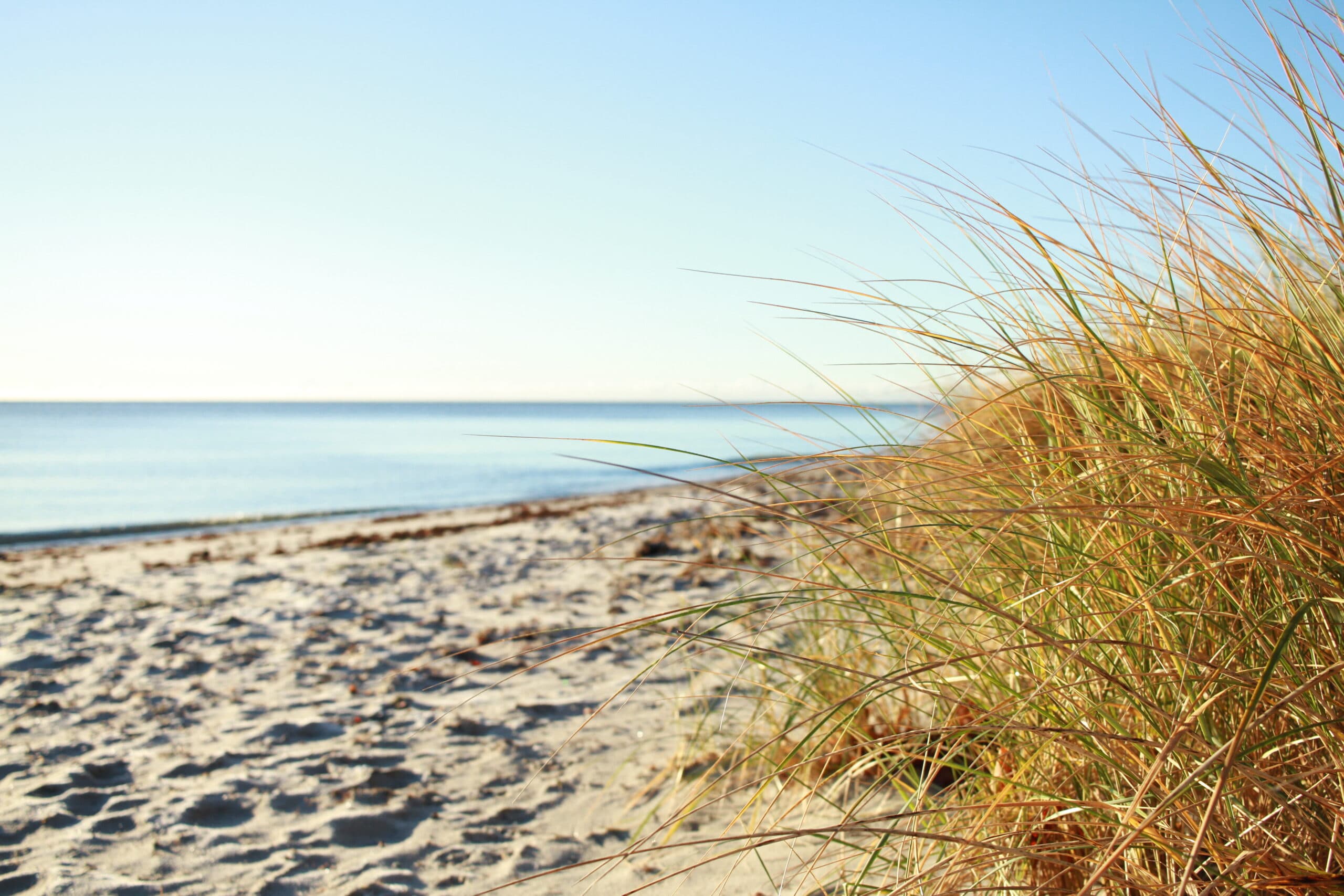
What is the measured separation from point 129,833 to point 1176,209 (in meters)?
3.35

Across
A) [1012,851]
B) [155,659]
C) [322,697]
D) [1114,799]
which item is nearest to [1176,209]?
[1114,799]

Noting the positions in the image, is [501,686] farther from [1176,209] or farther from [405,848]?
[1176,209]

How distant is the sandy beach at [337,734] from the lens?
232 cm

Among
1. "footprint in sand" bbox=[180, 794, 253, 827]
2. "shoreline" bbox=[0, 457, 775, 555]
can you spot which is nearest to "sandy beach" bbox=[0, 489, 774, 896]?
"footprint in sand" bbox=[180, 794, 253, 827]

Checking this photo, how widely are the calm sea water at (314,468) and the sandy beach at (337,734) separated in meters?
0.55

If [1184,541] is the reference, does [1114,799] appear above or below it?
below

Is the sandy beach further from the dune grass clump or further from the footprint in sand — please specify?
the dune grass clump

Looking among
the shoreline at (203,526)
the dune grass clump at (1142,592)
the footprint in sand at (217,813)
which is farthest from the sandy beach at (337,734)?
the shoreline at (203,526)

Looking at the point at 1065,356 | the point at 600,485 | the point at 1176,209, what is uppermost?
the point at 1176,209

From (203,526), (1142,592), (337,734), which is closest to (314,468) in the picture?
(203,526)

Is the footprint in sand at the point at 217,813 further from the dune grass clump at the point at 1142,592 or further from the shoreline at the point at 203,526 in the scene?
the shoreline at the point at 203,526

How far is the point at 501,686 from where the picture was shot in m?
3.91

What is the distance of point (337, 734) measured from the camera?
11.0 ft

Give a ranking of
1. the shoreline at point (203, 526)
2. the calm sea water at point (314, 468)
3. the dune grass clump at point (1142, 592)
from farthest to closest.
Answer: the shoreline at point (203, 526) < the calm sea water at point (314, 468) < the dune grass clump at point (1142, 592)
